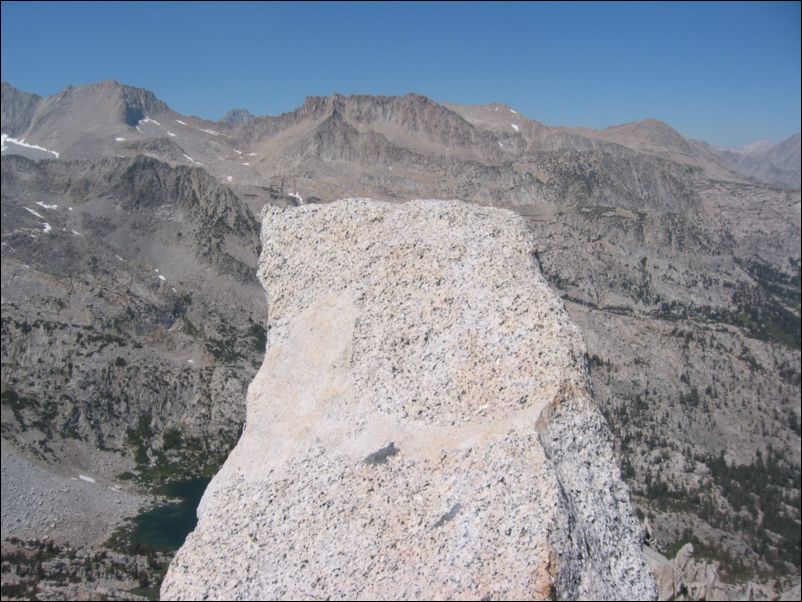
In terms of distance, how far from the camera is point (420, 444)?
12172mm

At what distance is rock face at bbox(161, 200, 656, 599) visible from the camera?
35.0 ft

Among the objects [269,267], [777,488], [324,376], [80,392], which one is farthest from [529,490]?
[777,488]

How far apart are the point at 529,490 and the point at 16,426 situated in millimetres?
158151

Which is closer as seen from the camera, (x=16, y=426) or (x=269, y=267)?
(x=269, y=267)

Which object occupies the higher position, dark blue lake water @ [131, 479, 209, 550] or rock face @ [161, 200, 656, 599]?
rock face @ [161, 200, 656, 599]

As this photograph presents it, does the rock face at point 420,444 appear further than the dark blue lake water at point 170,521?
No

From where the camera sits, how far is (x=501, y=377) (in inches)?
496

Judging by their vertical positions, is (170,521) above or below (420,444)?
below

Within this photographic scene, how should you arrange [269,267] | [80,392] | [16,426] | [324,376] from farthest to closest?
[80,392] → [16,426] → [269,267] → [324,376]

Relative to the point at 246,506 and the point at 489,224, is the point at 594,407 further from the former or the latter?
the point at 246,506

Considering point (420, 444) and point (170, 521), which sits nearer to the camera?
point (420, 444)

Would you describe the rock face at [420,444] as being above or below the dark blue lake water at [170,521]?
above

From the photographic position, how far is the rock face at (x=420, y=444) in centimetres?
1067

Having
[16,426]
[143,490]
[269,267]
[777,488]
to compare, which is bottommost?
[777,488]
